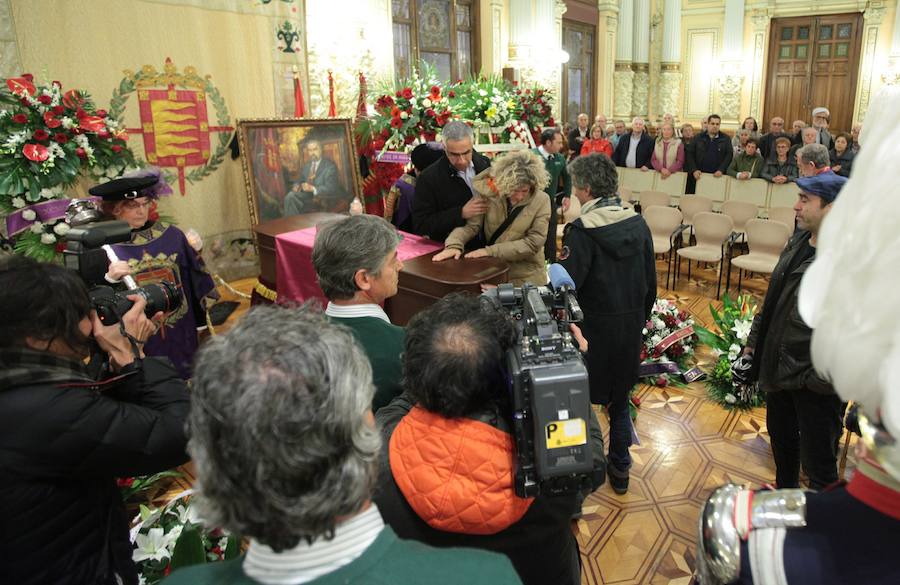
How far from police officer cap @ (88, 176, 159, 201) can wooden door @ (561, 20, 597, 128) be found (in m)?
10.2

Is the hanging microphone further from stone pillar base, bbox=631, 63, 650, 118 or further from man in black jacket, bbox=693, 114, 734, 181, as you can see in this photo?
stone pillar base, bbox=631, 63, 650, 118

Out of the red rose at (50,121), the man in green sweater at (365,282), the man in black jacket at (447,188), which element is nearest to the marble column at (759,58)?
the man in black jacket at (447,188)

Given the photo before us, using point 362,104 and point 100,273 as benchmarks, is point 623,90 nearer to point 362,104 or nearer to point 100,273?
point 362,104

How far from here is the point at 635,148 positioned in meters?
8.57

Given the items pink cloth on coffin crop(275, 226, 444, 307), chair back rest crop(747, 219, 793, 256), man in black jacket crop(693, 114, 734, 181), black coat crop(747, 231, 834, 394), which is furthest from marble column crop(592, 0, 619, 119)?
black coat crop(747, 231, 834, 394)

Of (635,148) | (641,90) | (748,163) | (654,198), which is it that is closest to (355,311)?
(654,198)

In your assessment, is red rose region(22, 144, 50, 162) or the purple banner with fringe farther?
the purple banner with fringe

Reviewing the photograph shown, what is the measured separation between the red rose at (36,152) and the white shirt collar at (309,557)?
3691 mm

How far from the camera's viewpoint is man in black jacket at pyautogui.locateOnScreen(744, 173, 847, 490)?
7.52ft

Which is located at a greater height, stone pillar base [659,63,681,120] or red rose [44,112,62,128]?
stone pillar base [659,63,681,120]

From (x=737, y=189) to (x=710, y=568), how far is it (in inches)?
276

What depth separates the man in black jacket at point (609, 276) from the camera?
272 centimetres

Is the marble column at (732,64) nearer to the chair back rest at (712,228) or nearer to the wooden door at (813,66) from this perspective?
the wooden door at (813,66)

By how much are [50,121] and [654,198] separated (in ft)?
19.9
